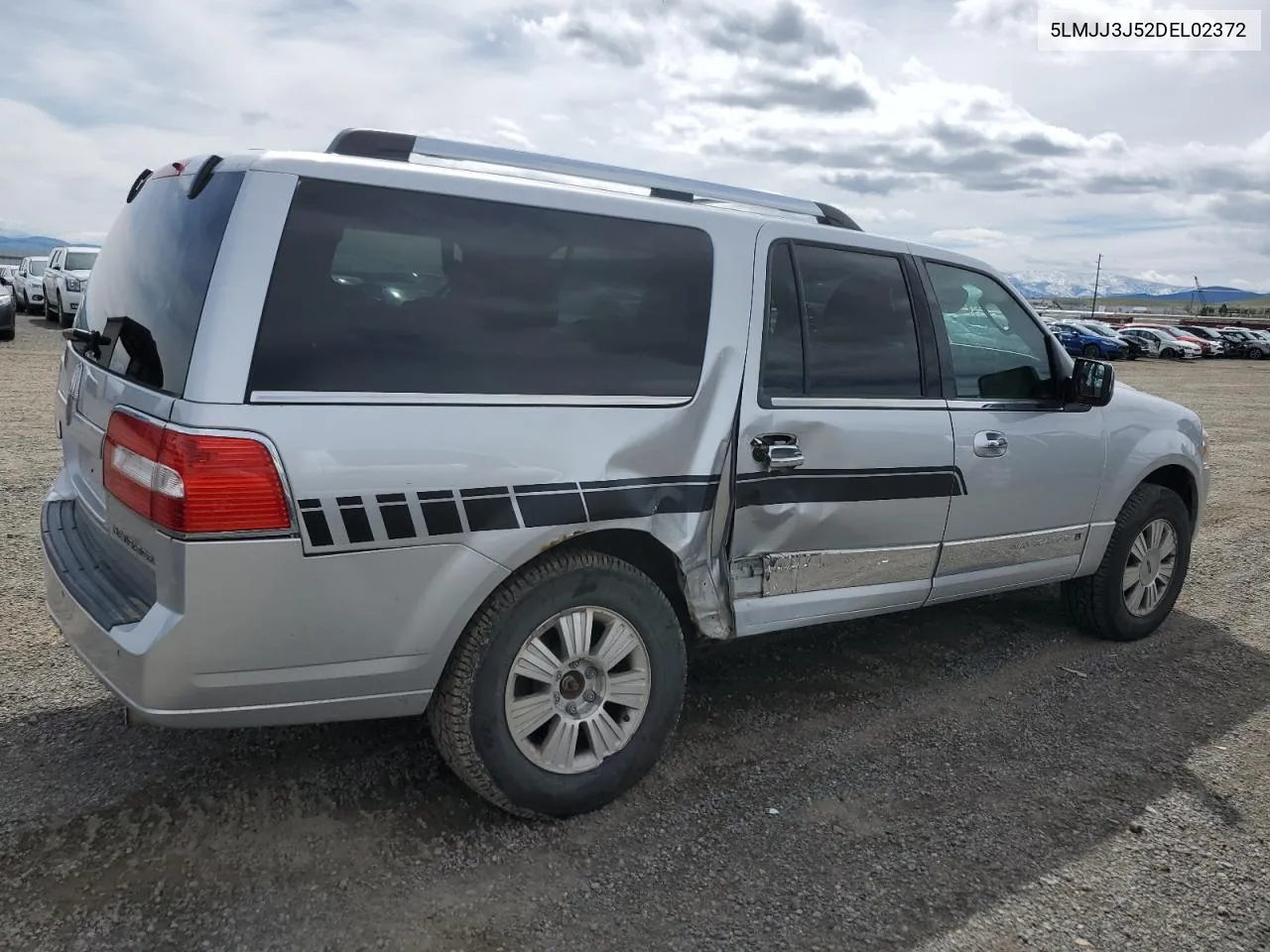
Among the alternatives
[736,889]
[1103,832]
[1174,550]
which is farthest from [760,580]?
[1174,550]

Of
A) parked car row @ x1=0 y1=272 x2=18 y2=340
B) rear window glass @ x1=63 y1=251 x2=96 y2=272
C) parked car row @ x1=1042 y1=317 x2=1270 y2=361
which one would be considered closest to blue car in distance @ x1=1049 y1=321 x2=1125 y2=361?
parked car row @ x1=1042 y1=317 x2=1270 y2=361

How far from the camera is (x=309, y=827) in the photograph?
3.04 meters

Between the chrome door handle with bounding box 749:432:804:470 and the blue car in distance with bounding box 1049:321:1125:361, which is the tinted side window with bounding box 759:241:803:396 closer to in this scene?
the chrome door handle with bounding box 749:432:804:470

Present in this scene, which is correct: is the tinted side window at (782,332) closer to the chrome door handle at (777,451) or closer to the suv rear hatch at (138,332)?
the chrome door handle at (777,451)

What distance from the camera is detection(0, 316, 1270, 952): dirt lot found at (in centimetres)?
267

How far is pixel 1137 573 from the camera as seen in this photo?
5070 mm

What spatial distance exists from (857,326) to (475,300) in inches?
62.8

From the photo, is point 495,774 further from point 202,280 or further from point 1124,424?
point 1124,424

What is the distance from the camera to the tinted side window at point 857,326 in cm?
366

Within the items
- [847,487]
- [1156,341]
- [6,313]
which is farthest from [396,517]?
[1156,341]

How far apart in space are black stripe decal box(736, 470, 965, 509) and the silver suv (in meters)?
0.01

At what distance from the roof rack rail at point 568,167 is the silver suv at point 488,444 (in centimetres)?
2

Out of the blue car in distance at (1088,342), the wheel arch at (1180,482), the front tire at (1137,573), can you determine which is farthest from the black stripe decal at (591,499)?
the blue car in distance at (1088,342)

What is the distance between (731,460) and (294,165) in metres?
1.59
